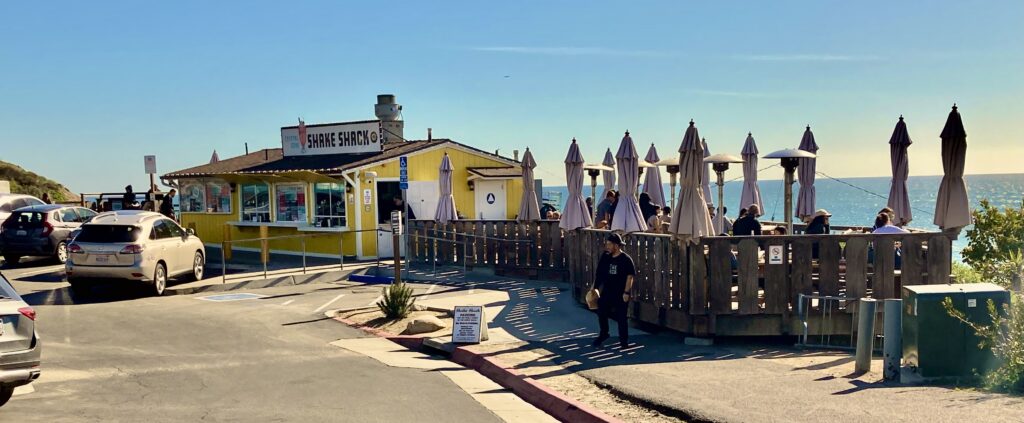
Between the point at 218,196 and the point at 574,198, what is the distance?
15586 mm

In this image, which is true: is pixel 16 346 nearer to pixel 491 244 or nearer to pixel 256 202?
pixel 491 244

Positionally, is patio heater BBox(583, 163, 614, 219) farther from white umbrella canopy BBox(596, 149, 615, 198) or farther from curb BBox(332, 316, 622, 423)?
curb BBox(332, 316, 622, 423)

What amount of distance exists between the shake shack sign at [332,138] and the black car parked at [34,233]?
23.5ft

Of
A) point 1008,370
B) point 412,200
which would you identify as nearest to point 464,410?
point 1008,370

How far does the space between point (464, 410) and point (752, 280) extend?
4754 mm

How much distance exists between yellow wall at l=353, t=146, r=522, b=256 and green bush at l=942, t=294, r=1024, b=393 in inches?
653

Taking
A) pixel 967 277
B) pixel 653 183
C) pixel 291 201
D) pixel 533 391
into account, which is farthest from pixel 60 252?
pixel 967 277

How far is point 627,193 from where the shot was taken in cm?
1402

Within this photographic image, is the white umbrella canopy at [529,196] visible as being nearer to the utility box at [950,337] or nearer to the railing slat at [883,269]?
the railing slat at [883,269]

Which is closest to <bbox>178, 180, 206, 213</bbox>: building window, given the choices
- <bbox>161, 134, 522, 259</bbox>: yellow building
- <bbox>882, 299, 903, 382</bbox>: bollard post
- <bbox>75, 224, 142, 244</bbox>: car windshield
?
<bbox>161, 134, 522, 259</bbox>: yellow building

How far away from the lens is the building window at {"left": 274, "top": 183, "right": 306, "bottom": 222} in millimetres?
24297

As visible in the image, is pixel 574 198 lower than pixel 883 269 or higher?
higher

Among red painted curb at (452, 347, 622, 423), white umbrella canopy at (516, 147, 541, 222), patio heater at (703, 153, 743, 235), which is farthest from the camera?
white umbrella canopy at (516, 147, 541, 222)

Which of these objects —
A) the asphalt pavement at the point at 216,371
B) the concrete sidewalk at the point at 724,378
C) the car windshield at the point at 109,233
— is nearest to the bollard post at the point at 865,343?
the concrete sidewalk at the point at 724,378
